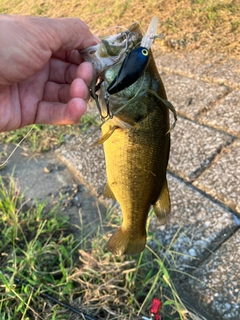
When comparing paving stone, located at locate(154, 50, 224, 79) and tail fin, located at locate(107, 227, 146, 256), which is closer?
tail fin, located at locate(107, 227, 146, 256)

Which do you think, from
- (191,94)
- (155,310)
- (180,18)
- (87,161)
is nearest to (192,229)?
(155,310)

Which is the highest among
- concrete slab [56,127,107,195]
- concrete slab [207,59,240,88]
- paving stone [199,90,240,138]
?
concrete slab [207,59,240,88]

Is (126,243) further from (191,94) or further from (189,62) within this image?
(189,62)

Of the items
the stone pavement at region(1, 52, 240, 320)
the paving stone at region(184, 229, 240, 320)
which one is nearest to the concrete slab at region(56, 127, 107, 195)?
the stone pavement at region(1, 52, 240, 320)

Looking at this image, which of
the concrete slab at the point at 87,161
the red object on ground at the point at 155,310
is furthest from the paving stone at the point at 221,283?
the concrete slab at the point at 87,161

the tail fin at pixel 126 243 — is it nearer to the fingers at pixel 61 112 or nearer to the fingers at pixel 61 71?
the fingers at pixel 61 112

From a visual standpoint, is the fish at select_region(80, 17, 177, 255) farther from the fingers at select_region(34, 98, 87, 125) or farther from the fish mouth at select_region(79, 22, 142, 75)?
the fingers at select_region(34, 98, 87, 125)
